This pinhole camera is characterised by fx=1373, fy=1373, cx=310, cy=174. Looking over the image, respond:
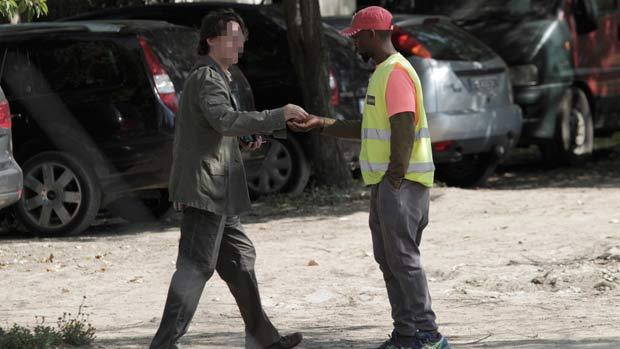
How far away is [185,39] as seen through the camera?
38.6ft

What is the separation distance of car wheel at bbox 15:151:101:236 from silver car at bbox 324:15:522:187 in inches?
139

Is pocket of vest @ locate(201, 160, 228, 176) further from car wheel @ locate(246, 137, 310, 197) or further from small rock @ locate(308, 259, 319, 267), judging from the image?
car wheel @ locate(246, 137, 310, 197)

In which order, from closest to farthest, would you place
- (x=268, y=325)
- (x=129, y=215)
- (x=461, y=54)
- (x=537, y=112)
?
(x=268, y=325), (x=129, y=215), (x=461, y=54), (x=537, y=112)

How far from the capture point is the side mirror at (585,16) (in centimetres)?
1566

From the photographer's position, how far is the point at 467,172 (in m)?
14.8

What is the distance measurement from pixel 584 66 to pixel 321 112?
13.5 feet

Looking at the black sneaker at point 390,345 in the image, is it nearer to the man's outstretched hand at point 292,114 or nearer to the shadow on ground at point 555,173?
the man's outstretched hand at point 292,114

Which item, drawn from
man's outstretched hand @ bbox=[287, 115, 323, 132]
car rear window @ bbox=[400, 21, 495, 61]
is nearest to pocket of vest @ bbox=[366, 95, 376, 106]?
man's outstretched hand @ bbox=[287, 115, 323, 132]

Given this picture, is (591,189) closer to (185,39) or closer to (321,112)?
(321,112)

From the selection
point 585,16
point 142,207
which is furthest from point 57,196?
point 585,16

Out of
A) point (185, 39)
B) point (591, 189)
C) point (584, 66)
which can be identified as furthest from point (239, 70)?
point (584, 66)

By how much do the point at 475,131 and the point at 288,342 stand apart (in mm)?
6821

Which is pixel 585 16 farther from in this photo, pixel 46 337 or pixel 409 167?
pixel 46 337

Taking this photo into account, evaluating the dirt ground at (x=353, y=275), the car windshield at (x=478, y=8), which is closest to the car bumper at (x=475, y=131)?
the dirt ground at (x=353, y=275)
